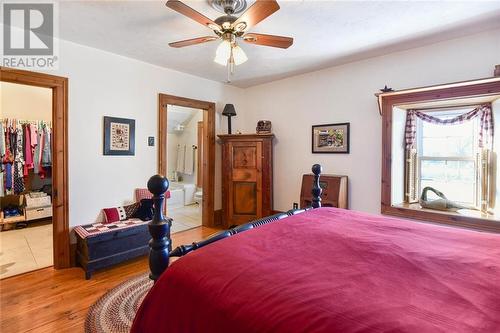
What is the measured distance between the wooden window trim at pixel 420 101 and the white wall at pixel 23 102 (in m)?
5.10

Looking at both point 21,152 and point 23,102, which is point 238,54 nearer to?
point 21,152

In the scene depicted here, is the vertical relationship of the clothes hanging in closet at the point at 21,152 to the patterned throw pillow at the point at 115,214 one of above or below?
above

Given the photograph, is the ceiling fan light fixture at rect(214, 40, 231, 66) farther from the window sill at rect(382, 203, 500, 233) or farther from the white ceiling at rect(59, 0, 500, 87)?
the window sill at rect(382, 203, 500, 233)

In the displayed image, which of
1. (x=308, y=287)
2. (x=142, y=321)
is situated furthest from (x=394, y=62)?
(x=142, y=321)

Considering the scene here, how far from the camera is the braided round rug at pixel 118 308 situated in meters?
1.88

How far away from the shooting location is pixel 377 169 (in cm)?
326

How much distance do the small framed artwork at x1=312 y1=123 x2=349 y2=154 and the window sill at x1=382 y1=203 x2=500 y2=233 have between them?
36.5 inches

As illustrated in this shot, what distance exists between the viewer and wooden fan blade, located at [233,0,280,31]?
164 cm

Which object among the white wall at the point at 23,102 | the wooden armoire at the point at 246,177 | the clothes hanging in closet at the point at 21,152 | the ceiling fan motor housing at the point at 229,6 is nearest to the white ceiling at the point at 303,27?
the ceiling fan motor housing at the point at 229,6

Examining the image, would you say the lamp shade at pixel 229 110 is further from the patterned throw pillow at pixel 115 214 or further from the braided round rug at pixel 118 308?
the braided round rug at pixel 118 308

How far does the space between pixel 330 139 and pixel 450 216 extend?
1599 millimetres

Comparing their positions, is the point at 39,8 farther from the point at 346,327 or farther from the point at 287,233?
the point at 346,327

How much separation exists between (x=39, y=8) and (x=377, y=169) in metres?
3.72

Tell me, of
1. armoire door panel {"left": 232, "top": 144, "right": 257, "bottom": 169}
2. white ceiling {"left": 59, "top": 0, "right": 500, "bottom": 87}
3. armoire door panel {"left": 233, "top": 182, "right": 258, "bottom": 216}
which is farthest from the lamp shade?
armoire door panel {"left": 233, "top": 182, "right": 258, "bottom": 216}
